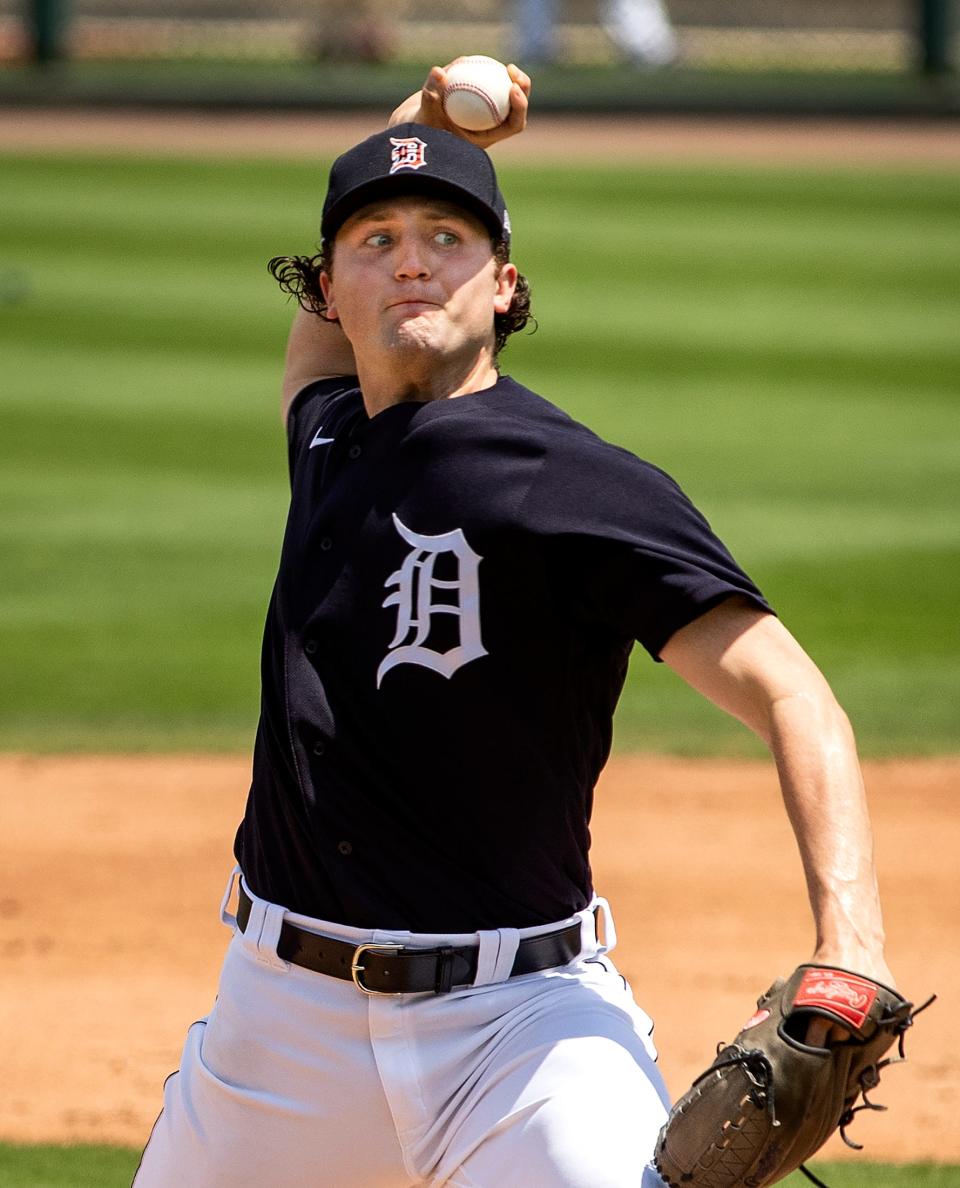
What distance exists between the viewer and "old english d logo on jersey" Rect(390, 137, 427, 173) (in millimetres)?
2764

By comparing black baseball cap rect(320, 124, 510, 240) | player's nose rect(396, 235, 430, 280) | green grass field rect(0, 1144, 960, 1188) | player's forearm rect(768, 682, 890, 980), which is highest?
black baseball cap rect(320, 124, 510, 240)

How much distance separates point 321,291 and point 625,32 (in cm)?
2173

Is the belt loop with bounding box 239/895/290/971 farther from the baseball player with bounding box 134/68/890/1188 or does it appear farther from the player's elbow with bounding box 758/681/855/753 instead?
the player's elbow with bounding box 758/681/855/753

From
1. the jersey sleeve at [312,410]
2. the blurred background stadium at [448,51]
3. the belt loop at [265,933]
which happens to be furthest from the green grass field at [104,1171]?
the blurred background stadium at [448,51]

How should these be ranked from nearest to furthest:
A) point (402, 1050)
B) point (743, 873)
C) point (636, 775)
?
point (402, 1050) < point (743, 873) < point (636, 775)

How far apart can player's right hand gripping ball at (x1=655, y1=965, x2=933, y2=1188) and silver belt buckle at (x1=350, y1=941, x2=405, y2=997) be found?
0.47 m

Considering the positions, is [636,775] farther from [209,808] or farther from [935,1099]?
[935,1099]

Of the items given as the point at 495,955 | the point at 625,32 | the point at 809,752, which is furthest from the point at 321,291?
the point at 625,32

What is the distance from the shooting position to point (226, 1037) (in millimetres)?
2717

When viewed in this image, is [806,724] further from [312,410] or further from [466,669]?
[312,410]

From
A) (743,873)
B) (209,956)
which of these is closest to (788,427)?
(743,873)

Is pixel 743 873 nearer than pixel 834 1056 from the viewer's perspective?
No

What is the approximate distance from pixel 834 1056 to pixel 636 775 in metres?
4.23

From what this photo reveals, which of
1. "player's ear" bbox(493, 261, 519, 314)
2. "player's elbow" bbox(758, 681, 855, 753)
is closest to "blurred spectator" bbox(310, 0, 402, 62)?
"player's ear" bbox(493, 261, 519, 314)
